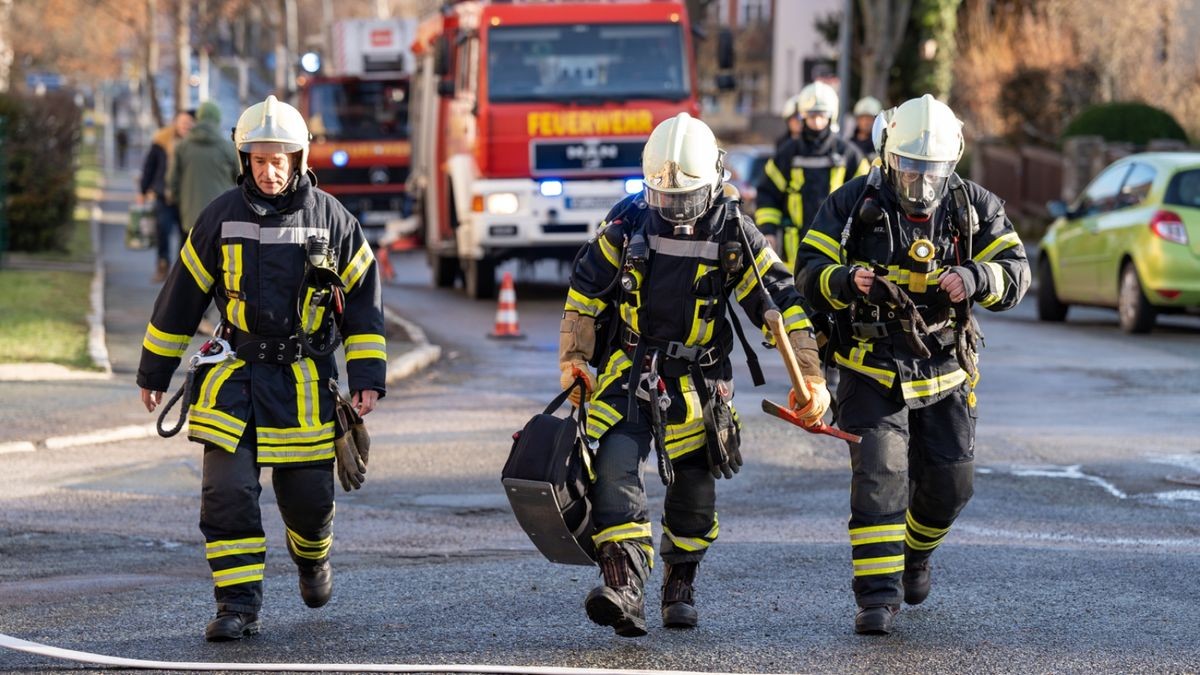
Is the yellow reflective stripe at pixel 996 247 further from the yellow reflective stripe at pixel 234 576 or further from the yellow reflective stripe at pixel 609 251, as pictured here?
the yellow reflective stripe at pixel 234 576

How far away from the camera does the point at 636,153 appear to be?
1952 centimetres

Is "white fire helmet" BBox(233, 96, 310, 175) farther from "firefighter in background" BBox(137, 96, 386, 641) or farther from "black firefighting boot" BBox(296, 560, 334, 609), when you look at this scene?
"black firefighting boot" BBox(296, 560, 334, 609)

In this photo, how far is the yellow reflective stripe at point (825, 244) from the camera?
6.40 m

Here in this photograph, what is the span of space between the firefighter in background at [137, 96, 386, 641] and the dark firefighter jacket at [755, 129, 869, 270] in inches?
239

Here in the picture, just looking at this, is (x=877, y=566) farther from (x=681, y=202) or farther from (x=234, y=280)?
(x=234, y=280)

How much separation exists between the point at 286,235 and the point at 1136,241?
11.6 metres

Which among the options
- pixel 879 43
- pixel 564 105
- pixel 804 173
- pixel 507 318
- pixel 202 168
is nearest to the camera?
pixel 804 173

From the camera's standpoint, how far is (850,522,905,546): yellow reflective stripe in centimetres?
620

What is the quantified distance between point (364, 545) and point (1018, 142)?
2980 centimetres

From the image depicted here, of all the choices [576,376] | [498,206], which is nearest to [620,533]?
[576,376]

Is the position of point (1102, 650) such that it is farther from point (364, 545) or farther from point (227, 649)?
point (364, 545)

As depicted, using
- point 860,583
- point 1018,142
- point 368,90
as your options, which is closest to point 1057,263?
point 860,583

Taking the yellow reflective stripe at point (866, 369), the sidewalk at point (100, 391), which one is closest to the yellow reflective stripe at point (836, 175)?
the sidewalk at point (100, 391)

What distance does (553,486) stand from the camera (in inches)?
229
